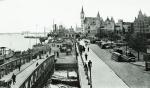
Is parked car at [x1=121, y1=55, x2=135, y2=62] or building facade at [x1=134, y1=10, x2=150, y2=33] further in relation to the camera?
building facade at [x1=134, y1=10, x2=150, y2=33]

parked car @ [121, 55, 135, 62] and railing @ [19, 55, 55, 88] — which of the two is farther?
parked car @ [121, 55, 135, 62]

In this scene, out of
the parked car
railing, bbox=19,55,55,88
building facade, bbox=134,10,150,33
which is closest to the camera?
railing, bbox=19,55,55,88

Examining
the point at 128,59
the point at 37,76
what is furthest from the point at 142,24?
the point at 37,76

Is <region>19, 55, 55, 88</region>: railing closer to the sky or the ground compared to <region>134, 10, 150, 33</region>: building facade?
closer to the ground

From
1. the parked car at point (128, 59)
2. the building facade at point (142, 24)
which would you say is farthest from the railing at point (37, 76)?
the building facade at point (142, 24)

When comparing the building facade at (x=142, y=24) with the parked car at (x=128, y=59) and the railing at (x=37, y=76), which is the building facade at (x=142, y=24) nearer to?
the railing at (x=37, y=76)

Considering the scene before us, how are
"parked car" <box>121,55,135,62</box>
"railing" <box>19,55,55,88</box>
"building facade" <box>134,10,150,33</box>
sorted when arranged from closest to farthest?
"railing" <box>19,55,55,88</box>, "parked car" <box>121,55,135,62</box>, "building facade" <box>134,10,150,33</box>

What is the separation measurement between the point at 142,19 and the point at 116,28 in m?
45.1

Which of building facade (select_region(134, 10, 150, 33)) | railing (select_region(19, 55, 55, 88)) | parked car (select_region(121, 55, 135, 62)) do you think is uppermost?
building facade (select_region(134, 10, 150, 33))

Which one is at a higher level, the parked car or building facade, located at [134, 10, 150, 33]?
building facade, located at [134, 10, 150, 33]

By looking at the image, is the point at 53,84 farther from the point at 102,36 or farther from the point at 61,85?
the point at 102,36

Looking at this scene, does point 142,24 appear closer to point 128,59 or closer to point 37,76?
point 128,59

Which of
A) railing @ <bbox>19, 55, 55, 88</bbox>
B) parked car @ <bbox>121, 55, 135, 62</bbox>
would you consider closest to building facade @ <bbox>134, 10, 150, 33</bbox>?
railing @ <bbox>19, 55, 55, 88</bbox>

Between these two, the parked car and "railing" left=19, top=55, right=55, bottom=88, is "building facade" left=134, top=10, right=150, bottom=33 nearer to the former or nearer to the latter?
"railing" left=19, top=55, right=55, bottom=88
